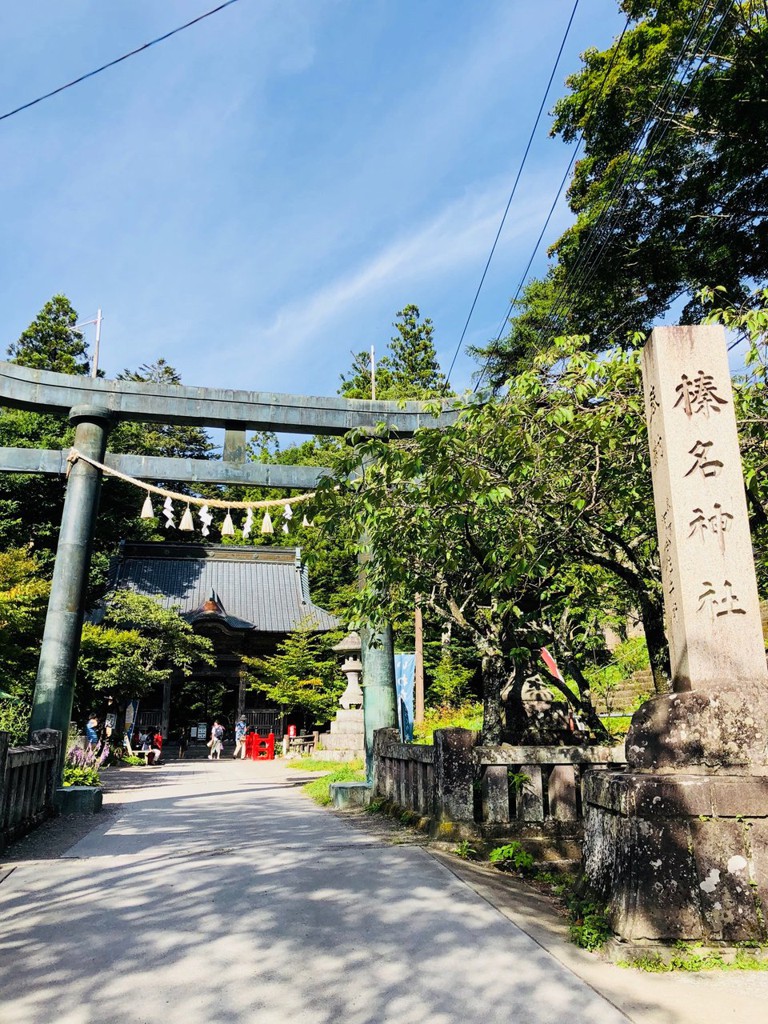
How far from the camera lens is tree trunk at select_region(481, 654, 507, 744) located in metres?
7.18

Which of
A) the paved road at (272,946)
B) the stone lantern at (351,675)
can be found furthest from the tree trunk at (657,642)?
the stone lantern at (351,675)

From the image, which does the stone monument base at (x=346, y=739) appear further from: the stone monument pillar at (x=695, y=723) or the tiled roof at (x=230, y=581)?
the stone monument pillar at (x=695, y=723)

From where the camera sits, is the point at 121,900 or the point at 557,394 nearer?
the point at 121,900

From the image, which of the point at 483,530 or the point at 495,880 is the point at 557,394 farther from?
the point at 495,880

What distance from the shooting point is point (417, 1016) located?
2.86 meters

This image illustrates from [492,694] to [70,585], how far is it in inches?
216

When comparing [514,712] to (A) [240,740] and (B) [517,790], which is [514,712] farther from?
(A) [240,740]

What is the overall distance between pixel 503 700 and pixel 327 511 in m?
2.67

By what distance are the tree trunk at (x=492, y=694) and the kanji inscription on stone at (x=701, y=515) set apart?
128 inches

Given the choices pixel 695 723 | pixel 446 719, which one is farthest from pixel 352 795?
pixel 446 719

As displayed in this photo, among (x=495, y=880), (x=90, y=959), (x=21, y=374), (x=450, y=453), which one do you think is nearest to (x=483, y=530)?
(x=450, y=453)

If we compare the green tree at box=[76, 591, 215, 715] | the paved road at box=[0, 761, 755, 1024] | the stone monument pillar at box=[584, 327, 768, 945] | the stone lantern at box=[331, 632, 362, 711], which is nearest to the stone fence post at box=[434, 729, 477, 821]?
the paved road at box=[0, 761, 755, 1024]

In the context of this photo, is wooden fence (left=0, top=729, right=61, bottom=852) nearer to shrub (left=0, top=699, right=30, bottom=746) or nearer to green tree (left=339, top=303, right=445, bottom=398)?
shrub (left=0, top=699, right=30, bottom=746)

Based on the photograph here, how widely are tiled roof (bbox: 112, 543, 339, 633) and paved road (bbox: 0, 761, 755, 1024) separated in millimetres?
23092
